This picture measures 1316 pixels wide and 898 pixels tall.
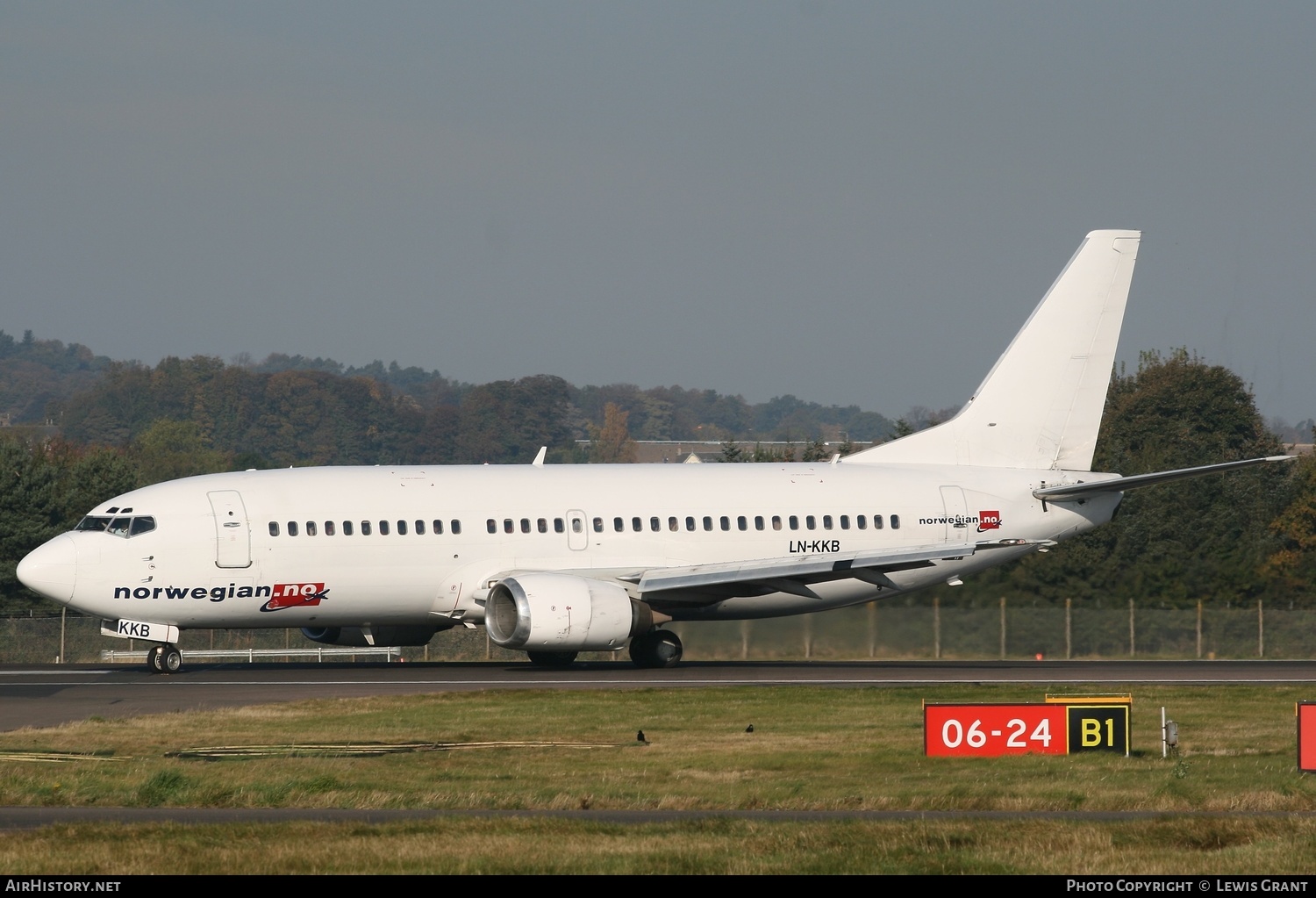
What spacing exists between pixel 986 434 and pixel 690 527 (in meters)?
8.17

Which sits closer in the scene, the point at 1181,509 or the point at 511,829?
the point at 511,829

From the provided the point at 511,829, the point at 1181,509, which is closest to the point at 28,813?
the point at 511,829

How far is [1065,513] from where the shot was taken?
40.9 metres

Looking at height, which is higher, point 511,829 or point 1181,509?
point 1181,509

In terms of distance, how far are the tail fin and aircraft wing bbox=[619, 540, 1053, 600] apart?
196 inches

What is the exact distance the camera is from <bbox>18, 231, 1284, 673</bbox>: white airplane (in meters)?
35.3

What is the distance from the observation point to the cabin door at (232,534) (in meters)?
35.4

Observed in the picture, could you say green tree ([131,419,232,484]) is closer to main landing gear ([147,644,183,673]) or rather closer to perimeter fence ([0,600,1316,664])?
perimeter fence ([0,600,1316,664])

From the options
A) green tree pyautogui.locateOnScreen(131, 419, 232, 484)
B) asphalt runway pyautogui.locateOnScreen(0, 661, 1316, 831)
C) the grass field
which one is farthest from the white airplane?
green tree pyautogui.locateOnScreen(131, 419, 232, 484)

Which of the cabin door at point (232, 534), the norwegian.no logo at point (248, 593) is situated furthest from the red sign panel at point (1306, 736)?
the cabin door at point (232, 534)

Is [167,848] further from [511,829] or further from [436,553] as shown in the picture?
[436,553]

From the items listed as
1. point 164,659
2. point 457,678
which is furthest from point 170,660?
point 457,678
